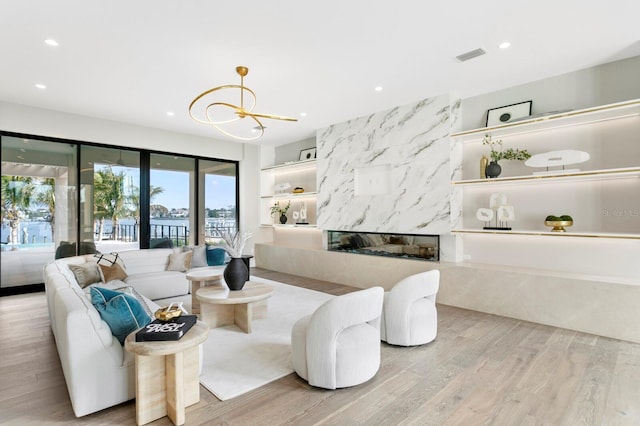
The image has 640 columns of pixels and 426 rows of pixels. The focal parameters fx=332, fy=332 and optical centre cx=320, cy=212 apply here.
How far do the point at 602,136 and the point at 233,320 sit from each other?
16.1ft

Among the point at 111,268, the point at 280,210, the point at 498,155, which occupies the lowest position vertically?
the point at 111,268

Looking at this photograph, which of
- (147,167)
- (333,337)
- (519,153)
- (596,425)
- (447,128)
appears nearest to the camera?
(596,425)

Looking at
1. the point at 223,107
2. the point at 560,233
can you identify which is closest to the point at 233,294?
the point at 223,107

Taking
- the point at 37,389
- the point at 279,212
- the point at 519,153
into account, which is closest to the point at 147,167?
the point at 279,212

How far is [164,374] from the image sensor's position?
86.3 inches

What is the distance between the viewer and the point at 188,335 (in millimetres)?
2137

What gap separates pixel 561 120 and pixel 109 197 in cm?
724

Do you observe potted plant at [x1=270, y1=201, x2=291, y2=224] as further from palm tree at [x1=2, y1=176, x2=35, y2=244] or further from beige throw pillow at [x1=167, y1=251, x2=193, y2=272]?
palm tree at [x1=2, y1=176, x2=35, y2=244]

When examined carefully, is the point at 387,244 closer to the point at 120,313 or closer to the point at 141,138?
the point at 120,313

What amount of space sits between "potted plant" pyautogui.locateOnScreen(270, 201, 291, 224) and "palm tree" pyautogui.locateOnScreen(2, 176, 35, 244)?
14.7ft

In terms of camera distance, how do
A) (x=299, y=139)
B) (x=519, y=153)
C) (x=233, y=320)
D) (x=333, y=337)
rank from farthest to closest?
1. (x=299, y=139)
2. (x=519, y=153)
3. (x=233, y=320)
4. (x=333, y=337)

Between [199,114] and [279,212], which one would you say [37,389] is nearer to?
[199,114]

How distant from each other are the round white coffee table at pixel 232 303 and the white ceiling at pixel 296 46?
259 cm

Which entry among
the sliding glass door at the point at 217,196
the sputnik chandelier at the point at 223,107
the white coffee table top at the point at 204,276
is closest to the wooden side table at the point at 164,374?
the white coffee table top at the point at 204,276
